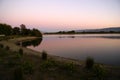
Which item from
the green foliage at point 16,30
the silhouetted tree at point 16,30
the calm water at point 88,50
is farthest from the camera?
the silhouetted tree at point 16,30

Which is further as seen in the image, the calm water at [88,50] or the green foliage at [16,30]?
the green foliage at [16,30]

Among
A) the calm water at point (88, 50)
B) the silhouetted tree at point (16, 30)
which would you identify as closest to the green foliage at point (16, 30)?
the silhouetted tree at point (16, 30)

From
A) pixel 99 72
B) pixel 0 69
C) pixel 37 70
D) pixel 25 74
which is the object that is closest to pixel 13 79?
pixel 25 74

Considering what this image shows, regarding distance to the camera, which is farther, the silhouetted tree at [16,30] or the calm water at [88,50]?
the silhouetted tree at [16,30]

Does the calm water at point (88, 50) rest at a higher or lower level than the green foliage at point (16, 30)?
lower

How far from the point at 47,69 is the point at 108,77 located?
312cm

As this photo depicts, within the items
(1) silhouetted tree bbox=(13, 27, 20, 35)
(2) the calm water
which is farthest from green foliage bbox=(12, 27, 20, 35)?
(2) the calm water

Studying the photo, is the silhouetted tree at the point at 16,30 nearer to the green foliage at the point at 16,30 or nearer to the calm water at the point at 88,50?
the green foliage at the point at 16,30

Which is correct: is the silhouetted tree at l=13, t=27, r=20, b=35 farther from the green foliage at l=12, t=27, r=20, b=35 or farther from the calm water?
the calm water

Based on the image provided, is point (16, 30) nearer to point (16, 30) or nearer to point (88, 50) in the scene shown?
point (16, 30)

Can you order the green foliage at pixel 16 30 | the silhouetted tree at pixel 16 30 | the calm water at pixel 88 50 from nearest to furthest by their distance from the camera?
the calm water at pixel 88 50
the green foliage at pixel 16 30
the silhouetted tree at pixel 16 30

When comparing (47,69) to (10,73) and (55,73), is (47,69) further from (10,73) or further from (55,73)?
(10,73)

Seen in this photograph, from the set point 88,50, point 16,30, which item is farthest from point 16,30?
point 88,50

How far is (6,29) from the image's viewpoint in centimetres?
6662
